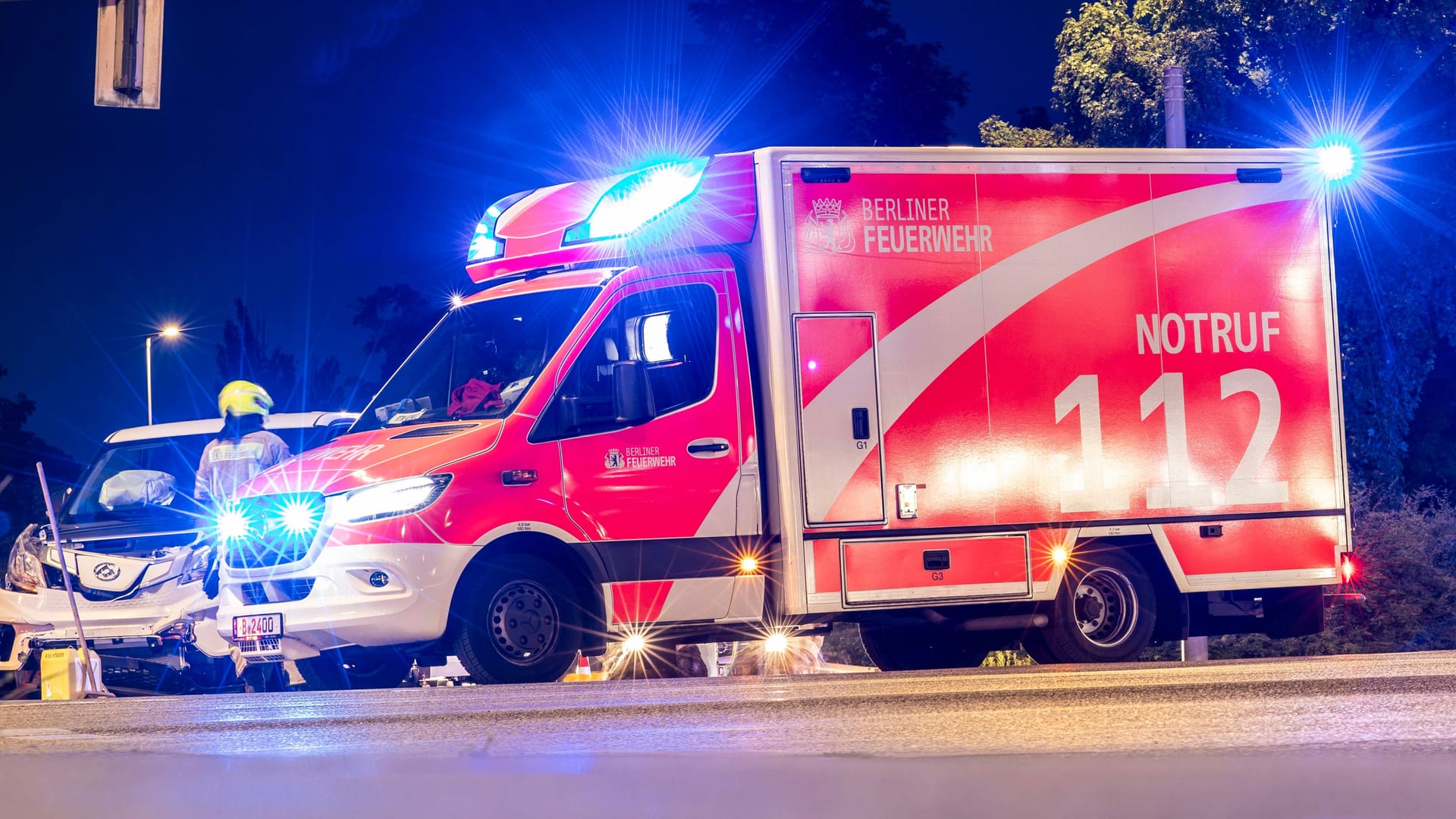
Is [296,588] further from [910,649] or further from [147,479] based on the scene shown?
[910,649]

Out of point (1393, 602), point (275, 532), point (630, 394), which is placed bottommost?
point (1393, 602)

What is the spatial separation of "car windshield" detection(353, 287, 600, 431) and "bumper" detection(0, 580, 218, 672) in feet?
7.44

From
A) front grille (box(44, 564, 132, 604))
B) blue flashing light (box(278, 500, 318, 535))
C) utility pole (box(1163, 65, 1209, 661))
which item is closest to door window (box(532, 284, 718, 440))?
blue flashing light (box(278, 500, 318, 535))

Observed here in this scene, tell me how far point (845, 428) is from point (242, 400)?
15.7 feet

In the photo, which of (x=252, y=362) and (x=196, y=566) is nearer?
(x=196, y=566)

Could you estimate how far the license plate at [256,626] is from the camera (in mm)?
9445

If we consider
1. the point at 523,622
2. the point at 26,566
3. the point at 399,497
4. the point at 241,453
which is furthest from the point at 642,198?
the point at 26,566

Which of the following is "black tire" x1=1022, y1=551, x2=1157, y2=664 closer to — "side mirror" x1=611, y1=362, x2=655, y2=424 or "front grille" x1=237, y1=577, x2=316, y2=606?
"side mirror" x1=611, y1=362, x2=655, y2=424

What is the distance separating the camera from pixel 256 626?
952 cm

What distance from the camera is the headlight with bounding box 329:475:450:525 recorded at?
9.31 meters

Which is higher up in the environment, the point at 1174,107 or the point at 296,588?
the point at 1174,107

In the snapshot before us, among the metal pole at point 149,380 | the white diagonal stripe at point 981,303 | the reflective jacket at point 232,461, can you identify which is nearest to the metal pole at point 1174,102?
the white diagonal stripe at point 981,303

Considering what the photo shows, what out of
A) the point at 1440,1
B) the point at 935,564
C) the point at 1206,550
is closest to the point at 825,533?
the point at 935,564

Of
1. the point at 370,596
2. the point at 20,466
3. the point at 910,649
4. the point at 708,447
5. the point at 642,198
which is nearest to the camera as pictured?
the point at 370,596
